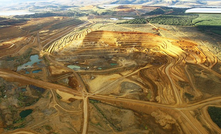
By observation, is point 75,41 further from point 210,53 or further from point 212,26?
point 212,26

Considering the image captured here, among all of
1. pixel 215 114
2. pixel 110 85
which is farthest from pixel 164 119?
pixel 110 85

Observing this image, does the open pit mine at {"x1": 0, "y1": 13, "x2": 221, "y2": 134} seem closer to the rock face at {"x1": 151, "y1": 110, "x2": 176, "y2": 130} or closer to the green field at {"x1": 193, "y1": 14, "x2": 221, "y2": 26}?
the rock face at {"x1": 151, "y1": 110, "x2": 176, "y2": 130}

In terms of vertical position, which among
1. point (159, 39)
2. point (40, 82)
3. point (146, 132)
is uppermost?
point (159, 39)

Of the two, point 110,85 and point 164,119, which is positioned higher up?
point 110,85

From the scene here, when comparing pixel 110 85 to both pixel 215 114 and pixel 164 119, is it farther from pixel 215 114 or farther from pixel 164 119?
pixel 215 114

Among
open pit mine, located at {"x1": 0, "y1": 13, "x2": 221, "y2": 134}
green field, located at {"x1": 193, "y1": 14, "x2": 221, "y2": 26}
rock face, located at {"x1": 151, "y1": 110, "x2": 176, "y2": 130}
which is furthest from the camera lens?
green field, located at {"x1": 193, "y1": 14, "x2": 221, "y2": 26}

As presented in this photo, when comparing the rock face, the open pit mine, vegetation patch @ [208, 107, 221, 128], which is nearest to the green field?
the open pit mine

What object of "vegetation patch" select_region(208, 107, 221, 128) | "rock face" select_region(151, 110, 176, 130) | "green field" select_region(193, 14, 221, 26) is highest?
"green field" select_region(193, 14, 221, 26)

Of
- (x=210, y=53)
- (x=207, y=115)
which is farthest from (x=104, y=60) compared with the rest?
(x=210, y=53)
